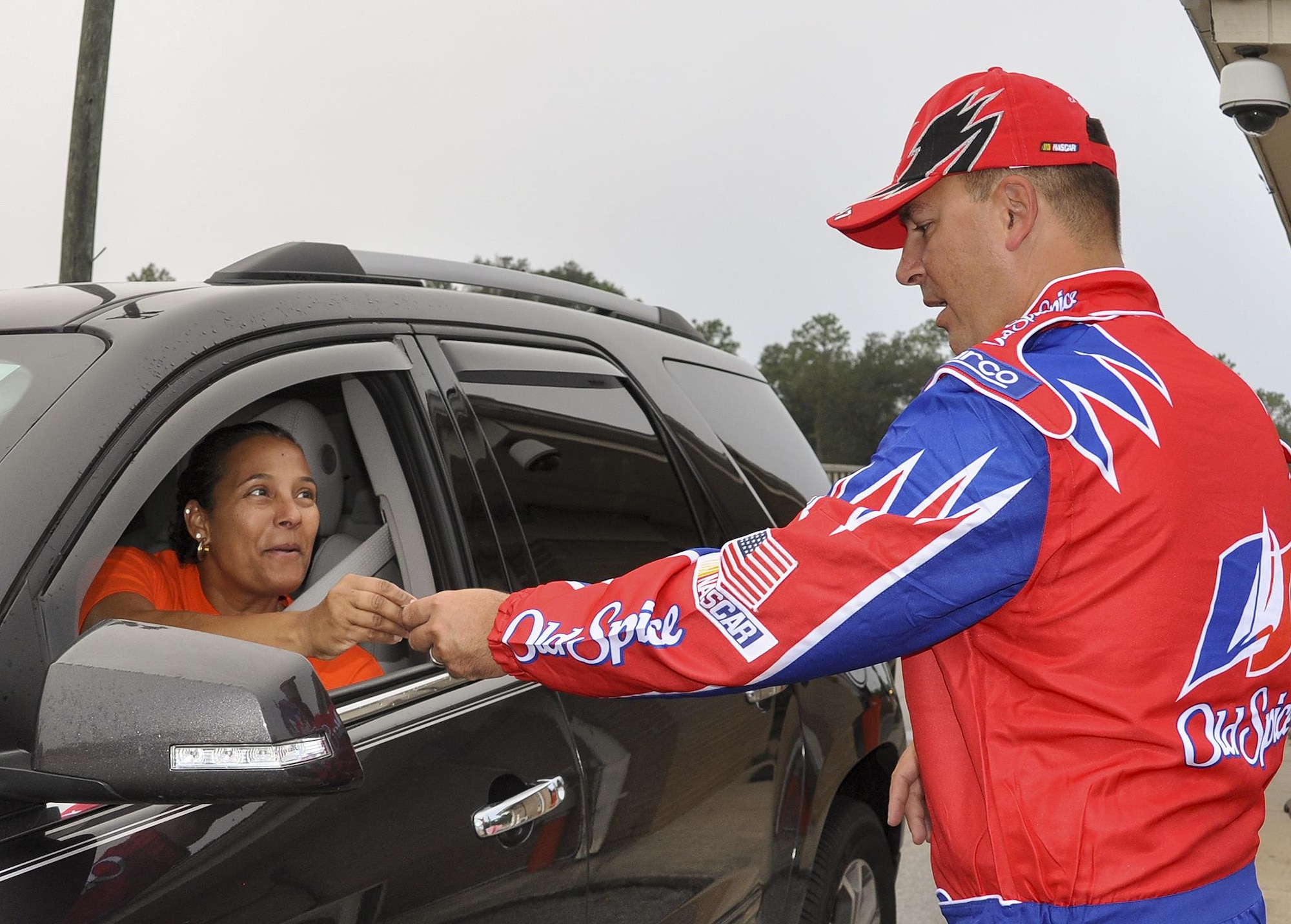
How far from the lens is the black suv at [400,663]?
4.65ft

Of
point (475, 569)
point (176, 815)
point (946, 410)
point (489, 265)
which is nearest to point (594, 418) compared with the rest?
point (489, 265)

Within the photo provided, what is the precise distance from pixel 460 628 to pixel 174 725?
2.11 feet

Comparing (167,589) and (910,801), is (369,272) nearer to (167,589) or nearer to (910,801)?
(167,589)

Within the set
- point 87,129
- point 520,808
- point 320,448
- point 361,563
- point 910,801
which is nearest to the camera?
point 520,808

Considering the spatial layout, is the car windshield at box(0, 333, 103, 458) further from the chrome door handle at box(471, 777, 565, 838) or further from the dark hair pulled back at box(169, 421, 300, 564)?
the chrome door handle at box(471, 777, 565, 838)

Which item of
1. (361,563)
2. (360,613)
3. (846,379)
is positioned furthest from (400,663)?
(846,379)

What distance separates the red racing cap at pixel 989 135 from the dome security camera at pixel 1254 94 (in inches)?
225

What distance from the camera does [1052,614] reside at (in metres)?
1.73

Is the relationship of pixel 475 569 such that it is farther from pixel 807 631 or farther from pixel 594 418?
pixel 807 631

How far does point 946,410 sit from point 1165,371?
1.07 ft

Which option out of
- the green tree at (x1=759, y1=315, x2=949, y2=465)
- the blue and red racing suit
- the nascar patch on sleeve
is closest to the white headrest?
the blue and red racing suit

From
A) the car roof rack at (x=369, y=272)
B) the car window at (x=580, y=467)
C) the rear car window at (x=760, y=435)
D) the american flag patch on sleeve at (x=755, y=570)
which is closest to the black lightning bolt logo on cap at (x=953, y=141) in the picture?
the american flag patch on sleeve at (x=755, y=570)

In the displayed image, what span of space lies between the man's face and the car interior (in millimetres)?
982

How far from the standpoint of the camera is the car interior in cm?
243
